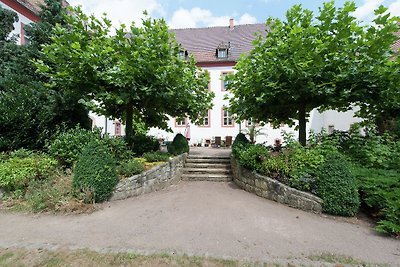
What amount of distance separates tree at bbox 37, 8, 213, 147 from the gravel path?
3.44m

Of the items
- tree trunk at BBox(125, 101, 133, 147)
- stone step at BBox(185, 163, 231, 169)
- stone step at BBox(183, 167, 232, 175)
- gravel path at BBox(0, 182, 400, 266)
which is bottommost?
gravel path at BBox(0, 182, 400, 266)

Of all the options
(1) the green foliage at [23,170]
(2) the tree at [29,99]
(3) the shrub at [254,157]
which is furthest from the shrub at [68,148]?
(3) the shrub at [254,157]

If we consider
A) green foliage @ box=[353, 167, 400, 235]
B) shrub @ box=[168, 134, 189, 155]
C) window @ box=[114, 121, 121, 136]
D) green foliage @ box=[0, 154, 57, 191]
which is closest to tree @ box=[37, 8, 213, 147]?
shrub @ box=[168, 134, 189, 155]

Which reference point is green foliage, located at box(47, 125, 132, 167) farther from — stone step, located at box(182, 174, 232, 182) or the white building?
the white building

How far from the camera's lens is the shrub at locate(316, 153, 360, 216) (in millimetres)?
4465

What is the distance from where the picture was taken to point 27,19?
1432cm

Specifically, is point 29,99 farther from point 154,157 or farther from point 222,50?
point 222,50

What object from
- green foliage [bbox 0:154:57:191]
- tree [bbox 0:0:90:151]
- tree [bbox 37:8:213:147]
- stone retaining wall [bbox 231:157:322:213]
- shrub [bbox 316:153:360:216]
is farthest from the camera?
tree [bbox 0:0:90:151]

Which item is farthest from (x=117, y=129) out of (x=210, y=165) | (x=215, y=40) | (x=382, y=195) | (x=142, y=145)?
(x=382, y=195)

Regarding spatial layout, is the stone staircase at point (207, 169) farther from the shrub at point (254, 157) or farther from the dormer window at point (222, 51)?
the dormer window at point (222, 51)

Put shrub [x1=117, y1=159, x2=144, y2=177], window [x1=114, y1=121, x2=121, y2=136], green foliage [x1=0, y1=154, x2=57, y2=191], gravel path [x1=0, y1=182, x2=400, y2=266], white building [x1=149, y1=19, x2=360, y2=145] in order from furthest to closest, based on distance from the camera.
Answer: window [x1=114, y1=121, x2=121, y2=136], white building [x1=149, y1=19, x2=360, y2=145], shrub [x1=117, y1=159, x2=144, y2=177], green foliage [x1=0, y1=154, x2=57, y2=191], gravel path [x1=0, y1=182, x2=400, y2=266]

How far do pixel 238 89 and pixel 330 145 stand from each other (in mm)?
3105

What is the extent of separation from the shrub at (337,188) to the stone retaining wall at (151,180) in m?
4.21

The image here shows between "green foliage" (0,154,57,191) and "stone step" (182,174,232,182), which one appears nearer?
"green foliage" (0,154,57,191)
